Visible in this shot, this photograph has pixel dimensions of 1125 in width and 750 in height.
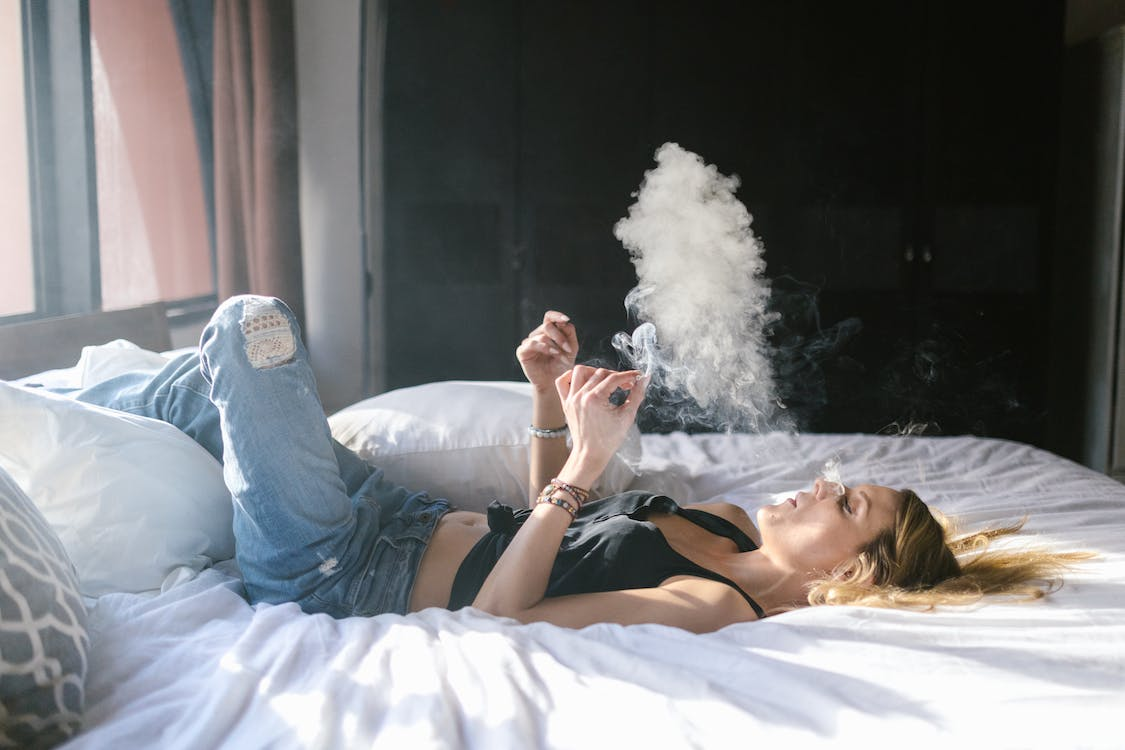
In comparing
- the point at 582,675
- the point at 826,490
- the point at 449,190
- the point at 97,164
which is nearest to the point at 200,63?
the point at 97,164

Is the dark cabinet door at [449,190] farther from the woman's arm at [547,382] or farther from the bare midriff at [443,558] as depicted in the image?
the bare midriff at [443,558]

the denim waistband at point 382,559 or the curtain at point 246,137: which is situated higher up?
the curtain at point 246,137

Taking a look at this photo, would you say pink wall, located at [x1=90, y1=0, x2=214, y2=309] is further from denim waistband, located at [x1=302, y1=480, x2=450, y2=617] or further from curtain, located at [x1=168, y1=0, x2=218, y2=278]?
denim waistband, located at [x1=302, y1=480, x2=450, y2=617]

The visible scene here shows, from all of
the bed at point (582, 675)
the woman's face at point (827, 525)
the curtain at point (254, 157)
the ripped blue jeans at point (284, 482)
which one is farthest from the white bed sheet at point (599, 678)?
the curtain at point (254, 157)

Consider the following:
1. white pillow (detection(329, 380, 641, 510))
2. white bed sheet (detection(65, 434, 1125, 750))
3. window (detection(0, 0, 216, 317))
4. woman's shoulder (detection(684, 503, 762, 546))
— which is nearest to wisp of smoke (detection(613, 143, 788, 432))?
white pillow (detection(329, 380, 641, 510))

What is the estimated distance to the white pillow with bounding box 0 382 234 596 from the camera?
1366mm

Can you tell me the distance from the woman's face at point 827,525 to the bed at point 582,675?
0.20m

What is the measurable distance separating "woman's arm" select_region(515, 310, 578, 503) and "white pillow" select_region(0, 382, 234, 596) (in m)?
0.61

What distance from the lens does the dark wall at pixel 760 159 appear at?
3.81 meters

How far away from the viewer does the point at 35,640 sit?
0.95 meters

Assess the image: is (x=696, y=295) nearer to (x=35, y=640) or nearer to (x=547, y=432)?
(x=547, y=432)

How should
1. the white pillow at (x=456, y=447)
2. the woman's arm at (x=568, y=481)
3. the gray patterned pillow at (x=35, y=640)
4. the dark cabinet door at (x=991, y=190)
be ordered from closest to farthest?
the gray patterned pillow at (x=35, y=640) → the woman's arm at (x=568, y=481) → the white pillow at (x=456, y=447) → the dark cabinet door at (x=991, y=190)

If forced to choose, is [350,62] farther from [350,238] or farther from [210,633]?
[210,633]

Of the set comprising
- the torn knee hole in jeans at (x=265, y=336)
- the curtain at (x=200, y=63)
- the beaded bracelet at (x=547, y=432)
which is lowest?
the beaded bracelet at (x=547, y=432)
